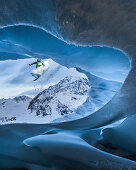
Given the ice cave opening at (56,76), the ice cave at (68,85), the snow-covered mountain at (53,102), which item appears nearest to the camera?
the ice cave at (68,85)

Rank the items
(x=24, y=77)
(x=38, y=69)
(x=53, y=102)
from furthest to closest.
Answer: (x=24, y=77) < (x=38, y=69) < (x=53, y=102)

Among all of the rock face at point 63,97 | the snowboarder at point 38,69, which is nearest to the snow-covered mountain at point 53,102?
the rock face at point 63,97

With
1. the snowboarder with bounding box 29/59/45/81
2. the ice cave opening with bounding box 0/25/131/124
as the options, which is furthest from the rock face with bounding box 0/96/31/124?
the snowboarder with bounding box 29/59/45/81

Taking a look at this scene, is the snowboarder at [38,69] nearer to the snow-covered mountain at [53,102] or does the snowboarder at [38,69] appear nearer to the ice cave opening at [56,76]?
the ice cave opening at [56,76]

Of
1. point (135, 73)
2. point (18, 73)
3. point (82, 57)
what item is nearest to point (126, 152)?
point (135, 73)

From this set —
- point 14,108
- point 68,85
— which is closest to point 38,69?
point 68,85

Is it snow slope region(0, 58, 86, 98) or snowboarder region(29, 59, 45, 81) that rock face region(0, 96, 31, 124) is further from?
snowboarder region(29, 59, 45, 81)

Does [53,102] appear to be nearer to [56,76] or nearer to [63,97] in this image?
[63,97]
